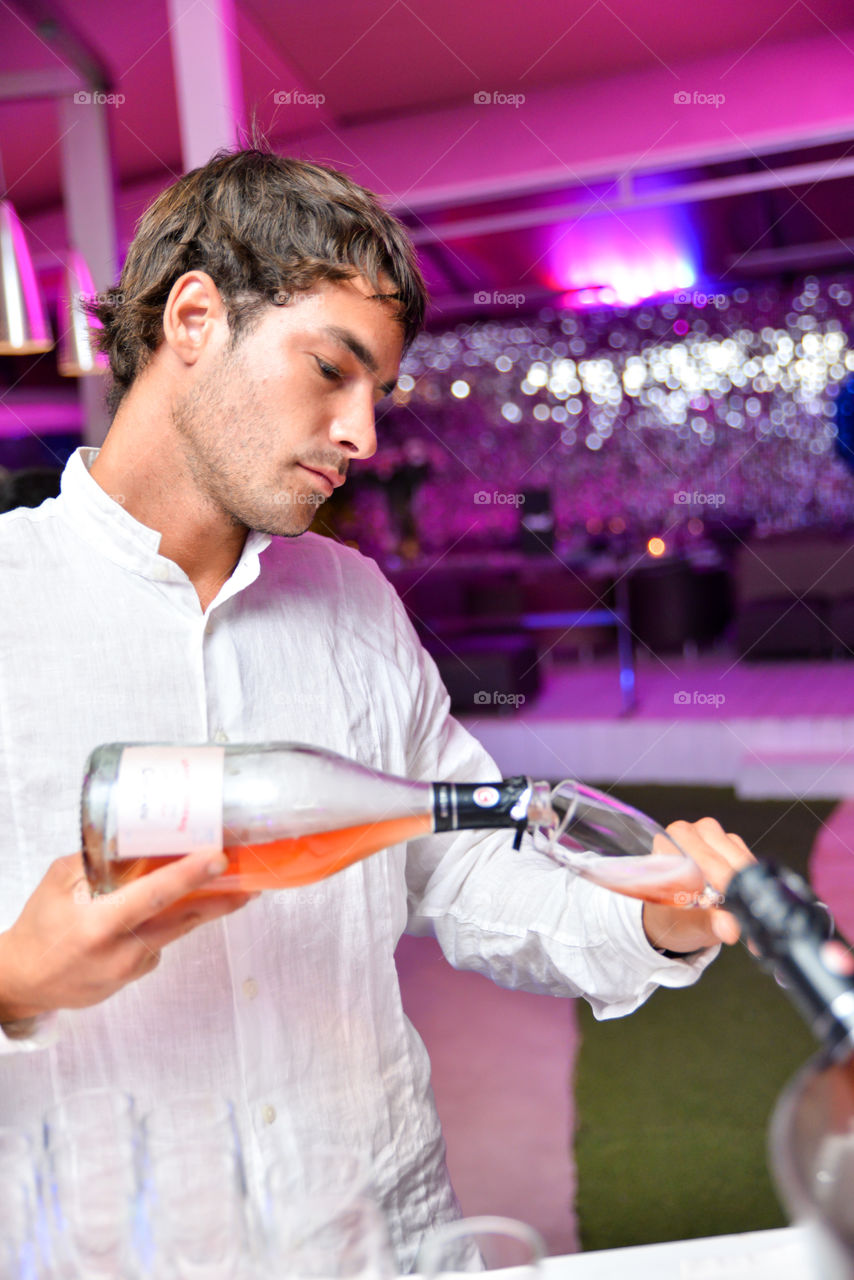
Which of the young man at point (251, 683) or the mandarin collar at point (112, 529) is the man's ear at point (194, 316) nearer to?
the young man at point (251, 683)

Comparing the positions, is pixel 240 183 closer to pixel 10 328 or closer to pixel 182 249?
pixel 182 249

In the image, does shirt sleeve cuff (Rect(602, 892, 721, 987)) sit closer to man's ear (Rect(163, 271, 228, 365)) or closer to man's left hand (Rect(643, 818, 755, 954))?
man's left hand (Rect(643, 818, 755, 954))

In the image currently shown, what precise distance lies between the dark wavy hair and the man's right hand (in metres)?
0.52

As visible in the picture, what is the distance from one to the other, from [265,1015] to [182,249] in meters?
0.71

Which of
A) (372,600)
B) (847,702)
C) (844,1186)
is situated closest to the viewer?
(844,1186)

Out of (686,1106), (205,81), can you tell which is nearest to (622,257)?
(205,81)

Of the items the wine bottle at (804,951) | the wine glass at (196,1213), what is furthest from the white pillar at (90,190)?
the wine bottle at (804,951)

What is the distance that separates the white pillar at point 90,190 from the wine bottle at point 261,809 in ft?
9.93

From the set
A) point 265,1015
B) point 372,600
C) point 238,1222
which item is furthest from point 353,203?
point 238,1222

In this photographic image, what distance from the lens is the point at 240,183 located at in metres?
1.02

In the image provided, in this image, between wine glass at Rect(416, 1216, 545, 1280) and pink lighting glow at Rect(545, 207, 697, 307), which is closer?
wine glass at Rect(416, 1216, 545, 1280)

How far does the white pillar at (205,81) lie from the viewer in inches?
106

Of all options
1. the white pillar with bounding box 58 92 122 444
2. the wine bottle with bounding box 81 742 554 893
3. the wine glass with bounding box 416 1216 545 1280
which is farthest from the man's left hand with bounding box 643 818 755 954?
the white pillar with bounding box 58 92 122 444

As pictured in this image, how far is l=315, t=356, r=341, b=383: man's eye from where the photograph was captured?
3.11ft
